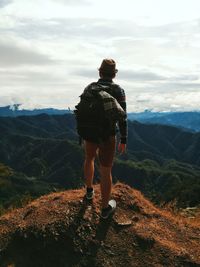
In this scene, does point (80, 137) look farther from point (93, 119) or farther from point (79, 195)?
point (79, 195)

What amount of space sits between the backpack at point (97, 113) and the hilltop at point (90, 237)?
215cm

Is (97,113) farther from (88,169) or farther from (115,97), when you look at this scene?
(88,169)

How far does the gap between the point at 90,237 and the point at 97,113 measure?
2.90 meters

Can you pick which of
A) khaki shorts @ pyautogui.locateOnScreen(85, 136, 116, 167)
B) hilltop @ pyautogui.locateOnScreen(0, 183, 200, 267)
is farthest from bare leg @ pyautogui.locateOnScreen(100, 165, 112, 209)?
hilltop @ pyautogui.locateOnScreen(0, 183, 200, 267)

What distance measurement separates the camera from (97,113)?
9.34 meters

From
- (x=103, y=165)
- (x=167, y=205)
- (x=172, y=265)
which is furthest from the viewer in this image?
(x=167, y=205)

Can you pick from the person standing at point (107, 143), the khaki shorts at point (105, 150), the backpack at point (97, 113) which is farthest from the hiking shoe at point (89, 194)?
the backpack at point (97, 113)

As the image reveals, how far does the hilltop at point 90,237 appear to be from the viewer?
920cm

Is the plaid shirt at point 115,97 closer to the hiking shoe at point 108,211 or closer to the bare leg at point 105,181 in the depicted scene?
the bare leg at point 105,181

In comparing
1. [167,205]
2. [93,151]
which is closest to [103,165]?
[93,151]

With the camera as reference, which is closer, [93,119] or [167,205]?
[93,119]

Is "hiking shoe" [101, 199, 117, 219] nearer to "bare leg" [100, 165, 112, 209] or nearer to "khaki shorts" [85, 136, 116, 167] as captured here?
"bare leg" [100, 165, 112, 209]

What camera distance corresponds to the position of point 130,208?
11320mm

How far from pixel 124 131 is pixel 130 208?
2.86 metres
